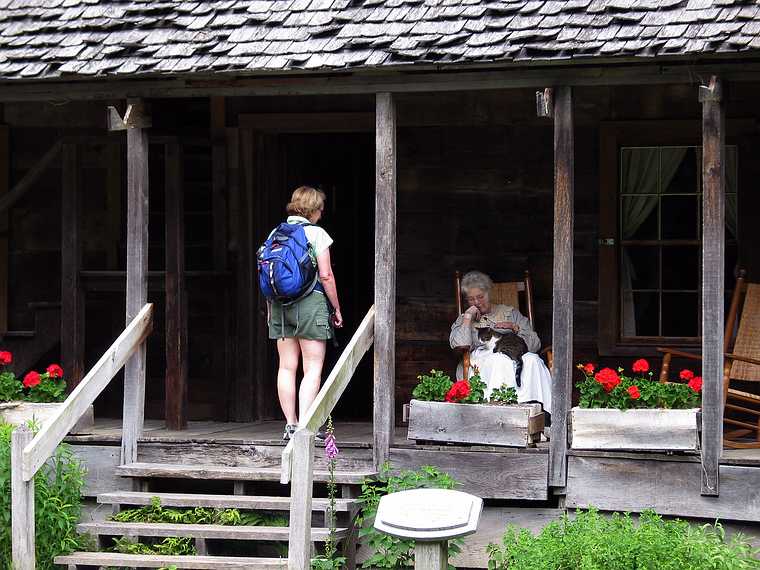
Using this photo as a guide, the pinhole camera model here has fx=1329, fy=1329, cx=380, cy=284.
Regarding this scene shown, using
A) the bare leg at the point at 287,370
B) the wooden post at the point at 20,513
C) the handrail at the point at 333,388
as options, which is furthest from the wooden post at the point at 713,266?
the wooden post at the point at 20,513

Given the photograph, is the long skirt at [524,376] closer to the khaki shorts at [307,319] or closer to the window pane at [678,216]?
the khaki shorts at [307,319]

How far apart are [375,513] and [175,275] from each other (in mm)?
2462

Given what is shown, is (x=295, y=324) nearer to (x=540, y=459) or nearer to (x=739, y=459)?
(x=540, y=459)

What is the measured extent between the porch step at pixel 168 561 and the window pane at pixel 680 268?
3865 mm

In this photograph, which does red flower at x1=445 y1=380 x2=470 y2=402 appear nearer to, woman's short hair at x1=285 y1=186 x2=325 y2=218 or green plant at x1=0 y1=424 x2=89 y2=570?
woman's short hair at x1=285 y1=186 x2=325 y2=218

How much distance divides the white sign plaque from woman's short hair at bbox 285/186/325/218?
2857 mm

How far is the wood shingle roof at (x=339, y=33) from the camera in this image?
Result: 7.72 metres

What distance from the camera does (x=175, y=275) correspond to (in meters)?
9.40

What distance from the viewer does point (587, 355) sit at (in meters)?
10.0

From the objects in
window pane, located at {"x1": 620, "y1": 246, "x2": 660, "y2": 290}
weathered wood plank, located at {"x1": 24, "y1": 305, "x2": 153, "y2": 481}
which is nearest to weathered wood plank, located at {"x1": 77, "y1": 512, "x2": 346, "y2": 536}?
weathered wood plank, located at {"x1": 24, "y1": 305, "x2": 153, "y2": 481}

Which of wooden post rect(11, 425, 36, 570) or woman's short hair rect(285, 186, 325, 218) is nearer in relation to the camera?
wooden post rect(11, 425, 36, 570)

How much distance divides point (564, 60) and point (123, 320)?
15.6 feet

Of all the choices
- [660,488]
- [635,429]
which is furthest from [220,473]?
[660,488]

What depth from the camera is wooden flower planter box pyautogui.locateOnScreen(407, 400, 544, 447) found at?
318 inches
